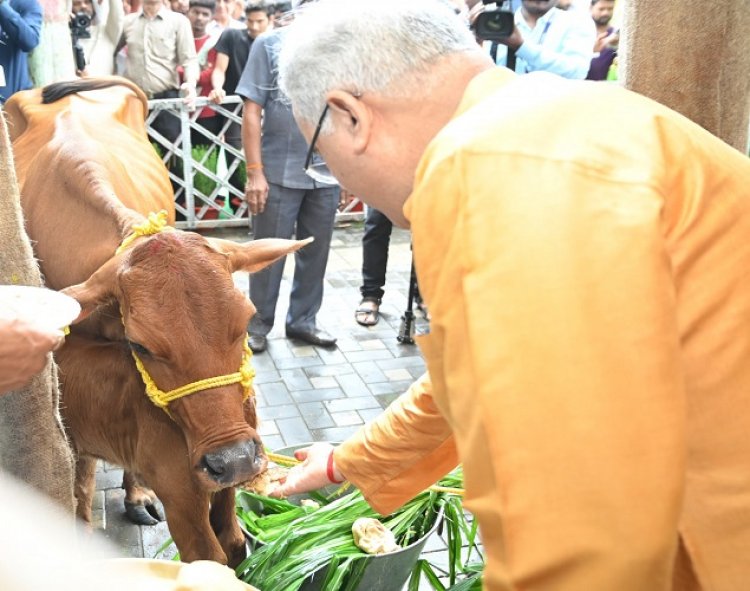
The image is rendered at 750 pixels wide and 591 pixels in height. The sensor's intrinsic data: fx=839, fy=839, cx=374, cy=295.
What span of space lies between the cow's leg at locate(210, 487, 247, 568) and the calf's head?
0.45 meters

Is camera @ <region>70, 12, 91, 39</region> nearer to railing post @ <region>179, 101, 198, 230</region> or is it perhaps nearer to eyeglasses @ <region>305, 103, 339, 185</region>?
railing post @ <region>179, 101, 198, 230</region>

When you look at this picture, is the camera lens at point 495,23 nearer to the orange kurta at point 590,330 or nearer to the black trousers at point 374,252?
the black trousers at point 374,252

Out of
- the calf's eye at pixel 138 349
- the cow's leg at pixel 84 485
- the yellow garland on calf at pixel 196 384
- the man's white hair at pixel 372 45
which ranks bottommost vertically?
the cow's leg at pixel 84 485

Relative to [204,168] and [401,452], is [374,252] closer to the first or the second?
[204,168]

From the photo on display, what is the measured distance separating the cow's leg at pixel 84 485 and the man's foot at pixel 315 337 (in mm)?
2767

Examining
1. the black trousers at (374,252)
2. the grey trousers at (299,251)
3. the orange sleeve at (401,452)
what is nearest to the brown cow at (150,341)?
the orange sleeve at (401,452)

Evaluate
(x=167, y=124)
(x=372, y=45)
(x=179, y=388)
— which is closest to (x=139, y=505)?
(x=179, y=388)

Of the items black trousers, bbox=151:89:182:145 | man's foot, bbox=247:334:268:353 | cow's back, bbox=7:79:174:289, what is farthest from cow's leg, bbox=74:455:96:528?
black trousers, bbox=151:89:182:145

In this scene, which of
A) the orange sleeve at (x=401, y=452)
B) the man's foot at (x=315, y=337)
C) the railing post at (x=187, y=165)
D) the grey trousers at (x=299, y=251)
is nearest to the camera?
the orange sleeve at (x=401, y=452)

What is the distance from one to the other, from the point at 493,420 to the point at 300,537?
1906 mm

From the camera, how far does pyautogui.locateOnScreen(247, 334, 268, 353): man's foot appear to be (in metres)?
6.10

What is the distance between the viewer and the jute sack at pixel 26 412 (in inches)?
92.4

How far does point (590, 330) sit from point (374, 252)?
5.68m

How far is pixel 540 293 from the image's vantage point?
3.53 feet
